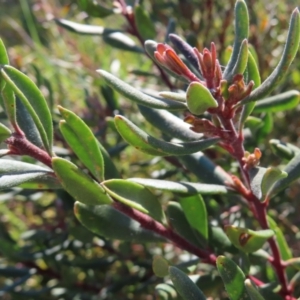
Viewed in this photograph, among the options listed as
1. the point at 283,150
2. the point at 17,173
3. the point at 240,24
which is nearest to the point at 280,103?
the point at 283,150

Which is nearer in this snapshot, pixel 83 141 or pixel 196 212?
pixel 83 141

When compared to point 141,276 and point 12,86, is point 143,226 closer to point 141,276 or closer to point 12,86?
point 12,86

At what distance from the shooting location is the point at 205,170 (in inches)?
26.3

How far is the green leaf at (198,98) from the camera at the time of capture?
0.47 meters

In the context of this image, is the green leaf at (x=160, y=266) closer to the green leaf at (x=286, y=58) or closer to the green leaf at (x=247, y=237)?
the green leaf at (x=247, y=237)

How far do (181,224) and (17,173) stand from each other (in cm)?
25

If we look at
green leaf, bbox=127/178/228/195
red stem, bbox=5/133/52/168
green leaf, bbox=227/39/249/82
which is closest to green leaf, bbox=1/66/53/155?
red stem, bbox=5/133/52/168

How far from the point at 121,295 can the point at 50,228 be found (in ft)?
0.70

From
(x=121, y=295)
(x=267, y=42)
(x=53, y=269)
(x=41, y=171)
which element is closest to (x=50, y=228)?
(x=53, y=269)

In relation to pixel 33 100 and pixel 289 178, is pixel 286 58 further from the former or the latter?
Result: pixel 33 100

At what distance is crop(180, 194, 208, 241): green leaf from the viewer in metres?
0.65

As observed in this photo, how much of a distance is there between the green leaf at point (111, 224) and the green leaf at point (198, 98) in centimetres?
20

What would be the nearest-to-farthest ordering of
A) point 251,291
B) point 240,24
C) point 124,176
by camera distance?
1. point 251,291
2. point 240,24
3. point 124,176

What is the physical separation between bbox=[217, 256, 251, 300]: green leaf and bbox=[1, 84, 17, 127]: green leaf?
0.89ft
